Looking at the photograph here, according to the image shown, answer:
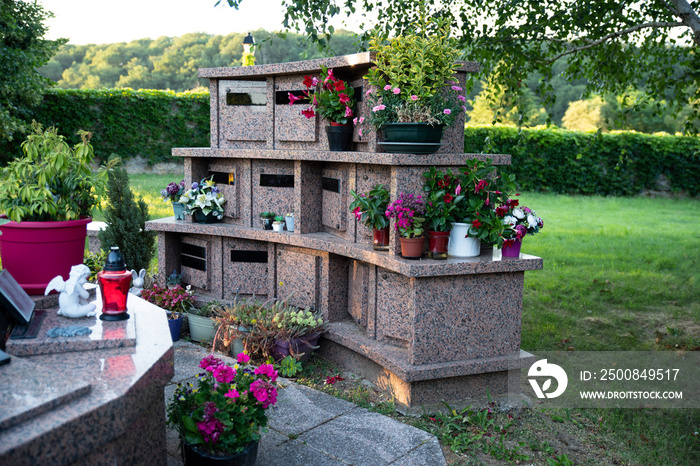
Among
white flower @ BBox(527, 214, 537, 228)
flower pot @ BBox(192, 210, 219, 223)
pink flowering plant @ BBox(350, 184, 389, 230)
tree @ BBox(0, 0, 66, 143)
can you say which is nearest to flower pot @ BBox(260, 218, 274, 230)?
flower pot @ BBox(192, 210, 219, 223)

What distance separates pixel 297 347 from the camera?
4844 mm

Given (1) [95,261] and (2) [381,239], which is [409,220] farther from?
(1) [95,261]

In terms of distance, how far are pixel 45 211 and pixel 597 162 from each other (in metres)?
17.3

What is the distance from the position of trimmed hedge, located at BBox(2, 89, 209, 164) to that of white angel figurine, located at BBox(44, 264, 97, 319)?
13018 millimetres

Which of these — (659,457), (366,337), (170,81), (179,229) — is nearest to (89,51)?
(170,81)

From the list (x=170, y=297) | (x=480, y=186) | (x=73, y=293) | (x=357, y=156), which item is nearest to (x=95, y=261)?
(x=170, y=297)

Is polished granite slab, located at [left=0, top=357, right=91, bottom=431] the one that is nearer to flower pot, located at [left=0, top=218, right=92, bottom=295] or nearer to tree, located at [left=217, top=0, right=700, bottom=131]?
flower pot, located at [left=0, top=218, right=92, bottom=295]

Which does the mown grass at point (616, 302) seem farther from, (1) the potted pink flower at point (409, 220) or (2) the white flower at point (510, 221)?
(2) the white flower at point (510, 221)

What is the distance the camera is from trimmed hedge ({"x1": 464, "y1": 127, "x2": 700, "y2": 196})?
699 inches

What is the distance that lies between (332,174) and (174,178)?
11279mm

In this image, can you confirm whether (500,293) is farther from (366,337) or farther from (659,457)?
(659,457)

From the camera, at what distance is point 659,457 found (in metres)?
3.77

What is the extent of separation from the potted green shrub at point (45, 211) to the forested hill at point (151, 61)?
83.0ft

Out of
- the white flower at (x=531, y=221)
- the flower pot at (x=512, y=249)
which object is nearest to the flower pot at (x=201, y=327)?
the flower pot at (x=512, y=249)
